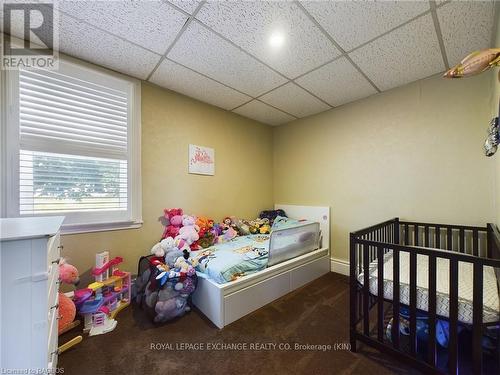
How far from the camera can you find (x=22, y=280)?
76 cm

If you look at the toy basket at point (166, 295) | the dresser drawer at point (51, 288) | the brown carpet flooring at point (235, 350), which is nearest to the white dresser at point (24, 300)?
the dresser drawer at point (51, 288)

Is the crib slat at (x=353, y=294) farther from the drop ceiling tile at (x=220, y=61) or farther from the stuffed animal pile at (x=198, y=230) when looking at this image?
the drop ceiling tile at (x=220, y=61)

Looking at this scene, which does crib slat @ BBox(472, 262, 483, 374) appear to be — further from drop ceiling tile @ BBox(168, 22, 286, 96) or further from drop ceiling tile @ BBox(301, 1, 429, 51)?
drop ceiling tile @ BBox(168, 22, 286, 96)

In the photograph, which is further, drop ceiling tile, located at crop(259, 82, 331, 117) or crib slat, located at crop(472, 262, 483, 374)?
drop ceiling tile, located at crop(259, 82, 331, 117)

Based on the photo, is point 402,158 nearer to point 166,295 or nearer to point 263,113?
point 263,113

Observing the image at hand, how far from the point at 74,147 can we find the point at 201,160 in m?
1.26

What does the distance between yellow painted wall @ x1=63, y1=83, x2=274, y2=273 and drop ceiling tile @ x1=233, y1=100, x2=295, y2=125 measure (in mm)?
132

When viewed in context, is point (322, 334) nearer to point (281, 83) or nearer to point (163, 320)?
A: point (163, 320)

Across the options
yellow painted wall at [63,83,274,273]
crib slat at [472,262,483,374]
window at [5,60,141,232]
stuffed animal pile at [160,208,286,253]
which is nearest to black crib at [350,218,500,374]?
crib slat at [472,262,483,374]

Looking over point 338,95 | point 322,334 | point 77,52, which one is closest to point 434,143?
point 338,95

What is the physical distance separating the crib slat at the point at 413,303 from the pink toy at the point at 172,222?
2.04m

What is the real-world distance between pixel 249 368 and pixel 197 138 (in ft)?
7.66

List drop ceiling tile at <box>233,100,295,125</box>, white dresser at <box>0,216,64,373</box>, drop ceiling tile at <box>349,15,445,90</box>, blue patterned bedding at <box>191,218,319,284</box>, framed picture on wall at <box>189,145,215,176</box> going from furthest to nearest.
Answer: drop ceiling tile at <box>233,100,295,125</box> → framed picture on wall at <box>189,145,215,176</box> → blue patterned bedding at <box>191,218,319,284</box> → drop ceiling tile at <box>349,15,445,90</box> → white dresser at <box>0,216,64,373</box>

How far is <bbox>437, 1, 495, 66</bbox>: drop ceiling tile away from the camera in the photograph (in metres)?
1.27
